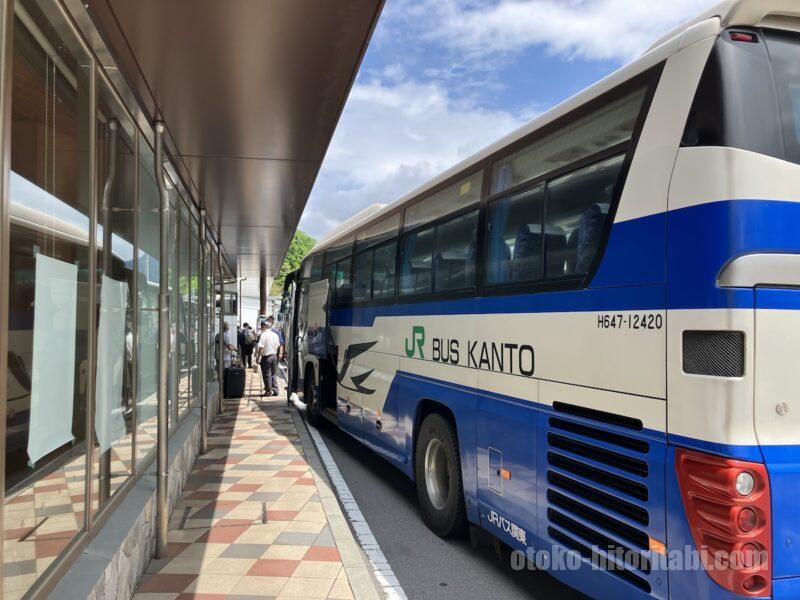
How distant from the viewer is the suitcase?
1598cm

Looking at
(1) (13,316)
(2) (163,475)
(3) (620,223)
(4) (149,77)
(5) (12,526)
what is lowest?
(2) (163,475)

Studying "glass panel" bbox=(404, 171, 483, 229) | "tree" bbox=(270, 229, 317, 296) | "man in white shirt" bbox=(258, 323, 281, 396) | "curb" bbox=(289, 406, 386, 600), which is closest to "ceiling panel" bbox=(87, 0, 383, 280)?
"glass panel" bbox=(404, 171, 483, 229)

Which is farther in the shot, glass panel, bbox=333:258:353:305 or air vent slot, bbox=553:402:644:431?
glass panel, bbox=333:258:353:305

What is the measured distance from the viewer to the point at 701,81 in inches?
120

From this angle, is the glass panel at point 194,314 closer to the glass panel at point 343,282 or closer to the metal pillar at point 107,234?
the glass panel at point 343,282

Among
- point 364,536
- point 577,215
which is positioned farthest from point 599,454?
point 364,536

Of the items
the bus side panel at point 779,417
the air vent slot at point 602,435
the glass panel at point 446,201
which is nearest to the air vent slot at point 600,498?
the air vent slot at point 602,435

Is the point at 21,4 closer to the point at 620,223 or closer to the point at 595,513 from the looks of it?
the point at 620,223

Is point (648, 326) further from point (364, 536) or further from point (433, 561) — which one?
point (364, 536)

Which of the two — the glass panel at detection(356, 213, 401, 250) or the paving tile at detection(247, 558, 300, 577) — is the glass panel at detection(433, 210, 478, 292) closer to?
the glass panel at detection(356, 213, 401, 250)

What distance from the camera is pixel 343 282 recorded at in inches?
384

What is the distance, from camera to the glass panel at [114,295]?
412 cm

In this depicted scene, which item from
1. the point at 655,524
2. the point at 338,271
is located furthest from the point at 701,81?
the point at 338,271

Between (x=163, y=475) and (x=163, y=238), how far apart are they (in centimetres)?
192
